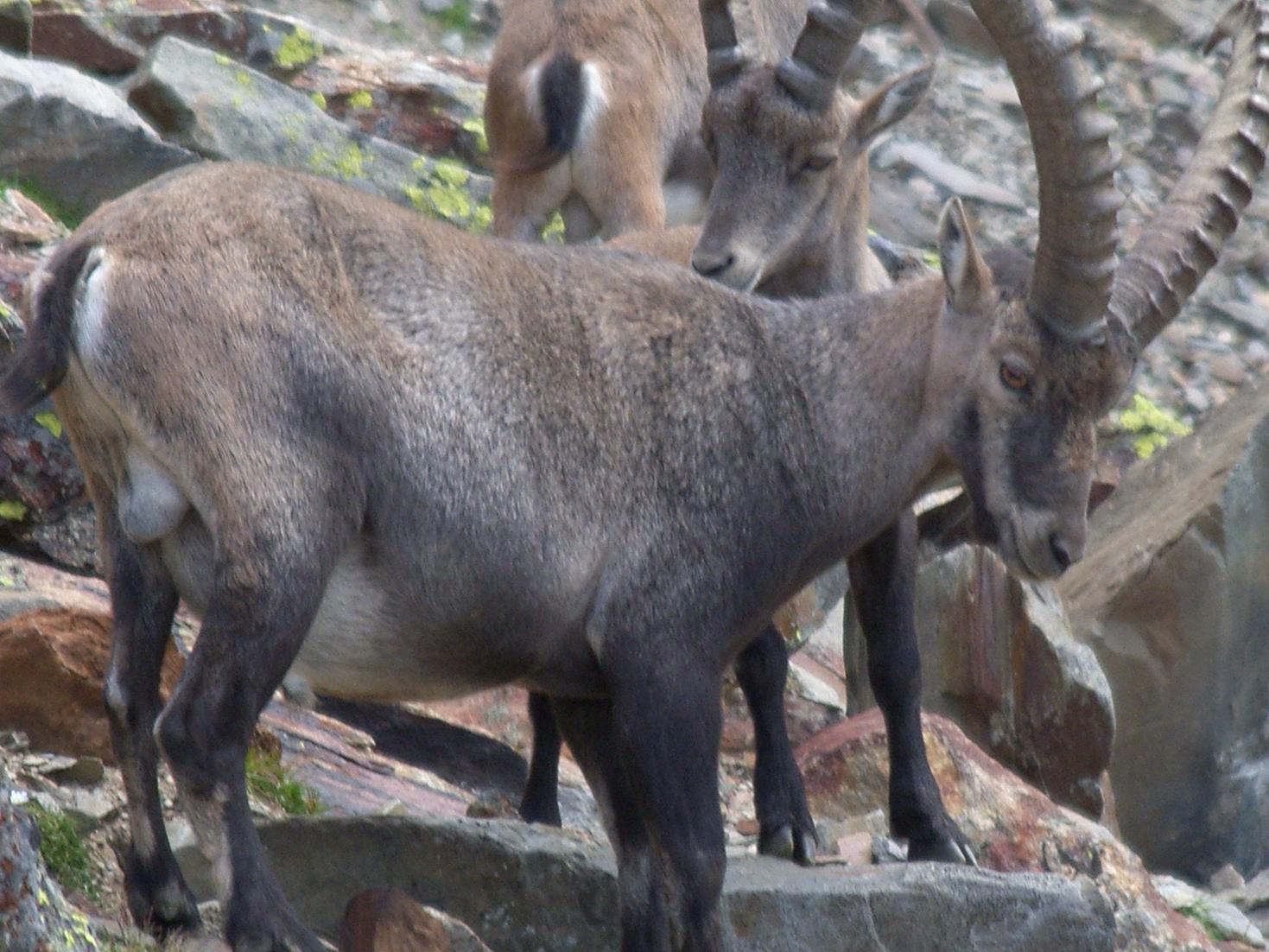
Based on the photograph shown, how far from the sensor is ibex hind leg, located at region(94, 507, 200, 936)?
5.05 metres

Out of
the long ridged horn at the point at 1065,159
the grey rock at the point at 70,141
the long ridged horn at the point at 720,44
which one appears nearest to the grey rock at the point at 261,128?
the grey rock at the point at 70,141

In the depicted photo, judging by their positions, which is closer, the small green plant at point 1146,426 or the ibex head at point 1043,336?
the ibex head at point 1043,336

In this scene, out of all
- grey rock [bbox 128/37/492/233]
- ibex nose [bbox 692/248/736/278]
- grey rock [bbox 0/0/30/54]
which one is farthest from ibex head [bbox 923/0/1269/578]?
grey rock [bbox 0/0/30/54]

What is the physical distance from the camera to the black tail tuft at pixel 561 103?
9742 mm

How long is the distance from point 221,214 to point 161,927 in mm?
1874

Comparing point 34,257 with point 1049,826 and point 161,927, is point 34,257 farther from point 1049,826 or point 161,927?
point 1049,826

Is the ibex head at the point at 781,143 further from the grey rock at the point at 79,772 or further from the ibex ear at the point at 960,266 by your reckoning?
the grey rock at the point at 79,772

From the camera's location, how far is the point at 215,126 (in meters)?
10.6

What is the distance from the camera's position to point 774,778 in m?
6.47

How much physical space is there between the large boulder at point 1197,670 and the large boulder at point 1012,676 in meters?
1.04

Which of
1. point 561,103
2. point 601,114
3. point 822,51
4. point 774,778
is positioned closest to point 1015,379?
point 774,778

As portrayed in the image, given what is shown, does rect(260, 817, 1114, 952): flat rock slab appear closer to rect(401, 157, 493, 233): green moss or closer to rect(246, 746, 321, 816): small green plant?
rect(246, 746, 321, 816): small green plant

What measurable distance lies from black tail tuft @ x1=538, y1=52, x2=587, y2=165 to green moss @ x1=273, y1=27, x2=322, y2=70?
3316 millimetres

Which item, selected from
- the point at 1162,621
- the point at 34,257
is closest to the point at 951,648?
the point at 1162,621
